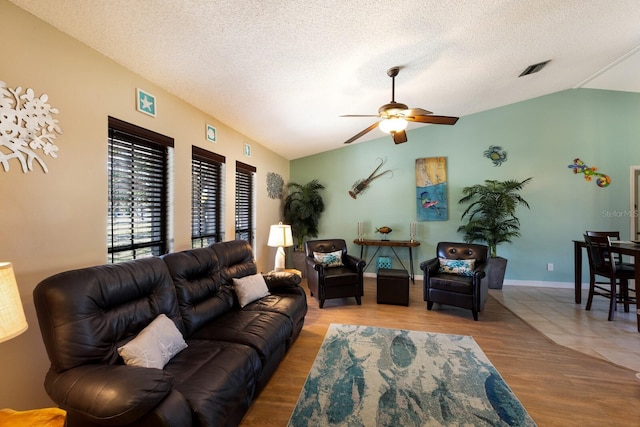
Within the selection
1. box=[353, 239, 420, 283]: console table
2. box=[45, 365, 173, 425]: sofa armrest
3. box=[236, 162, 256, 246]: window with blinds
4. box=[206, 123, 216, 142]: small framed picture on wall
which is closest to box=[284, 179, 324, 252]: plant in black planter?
box=[353, 239, 420, 283]: console table

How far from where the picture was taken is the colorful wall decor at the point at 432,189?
193 inches

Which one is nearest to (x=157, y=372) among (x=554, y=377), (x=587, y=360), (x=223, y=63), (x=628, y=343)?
(x=223, y=63)

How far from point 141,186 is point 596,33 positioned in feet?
15.9

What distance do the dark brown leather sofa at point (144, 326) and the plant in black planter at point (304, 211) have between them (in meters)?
2.86

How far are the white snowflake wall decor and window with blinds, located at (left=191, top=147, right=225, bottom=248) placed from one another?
132cm

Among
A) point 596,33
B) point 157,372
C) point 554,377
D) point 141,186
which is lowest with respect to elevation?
point 554,377

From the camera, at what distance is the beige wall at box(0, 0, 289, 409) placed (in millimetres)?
1418

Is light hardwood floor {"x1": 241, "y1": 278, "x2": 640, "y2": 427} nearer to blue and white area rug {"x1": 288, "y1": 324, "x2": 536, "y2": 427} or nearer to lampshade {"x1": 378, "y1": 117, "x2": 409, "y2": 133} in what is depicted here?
blue and white area rug {"x1": 288, "y1": 324, "x2": 536, "y2": 427}

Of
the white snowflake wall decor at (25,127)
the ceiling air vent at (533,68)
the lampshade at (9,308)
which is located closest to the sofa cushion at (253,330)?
the lampshade at (9,308)

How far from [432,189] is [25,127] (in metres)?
5.21

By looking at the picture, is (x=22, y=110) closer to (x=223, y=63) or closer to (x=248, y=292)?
(x=223, y=63)

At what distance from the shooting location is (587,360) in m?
2.28

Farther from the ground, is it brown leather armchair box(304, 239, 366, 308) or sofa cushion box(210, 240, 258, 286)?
sofa cushion box(210, 240, 258, 286)

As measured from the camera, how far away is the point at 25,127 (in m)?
1.46
